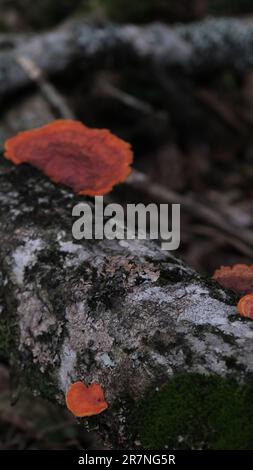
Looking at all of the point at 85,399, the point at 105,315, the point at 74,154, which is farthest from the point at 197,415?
the point at 74,154

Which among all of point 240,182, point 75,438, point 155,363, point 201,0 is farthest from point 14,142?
point 201,0

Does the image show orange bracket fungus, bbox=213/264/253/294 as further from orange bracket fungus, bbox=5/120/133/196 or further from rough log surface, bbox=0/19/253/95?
rough log surface, bbox=0/19/253/95

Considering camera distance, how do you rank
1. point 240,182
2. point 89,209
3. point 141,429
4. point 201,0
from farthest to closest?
point 201,0, point 240,182, point 89,209, point 141,429

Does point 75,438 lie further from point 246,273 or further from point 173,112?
point 173,112

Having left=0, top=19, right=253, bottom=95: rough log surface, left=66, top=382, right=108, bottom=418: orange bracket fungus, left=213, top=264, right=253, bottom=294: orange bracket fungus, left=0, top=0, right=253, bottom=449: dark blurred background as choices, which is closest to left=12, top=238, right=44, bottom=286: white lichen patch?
left=66, top=382, right=108, bottom=418: orange bracket fungus

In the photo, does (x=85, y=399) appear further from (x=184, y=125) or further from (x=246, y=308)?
(x=184, y=125)

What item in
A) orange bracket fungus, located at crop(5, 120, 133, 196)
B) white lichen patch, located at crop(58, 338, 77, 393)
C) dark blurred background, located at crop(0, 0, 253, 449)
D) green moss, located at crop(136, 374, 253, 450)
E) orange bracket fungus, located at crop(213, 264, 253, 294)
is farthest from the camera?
dark blurred background, located at crop(0, 0, 253, 449)
